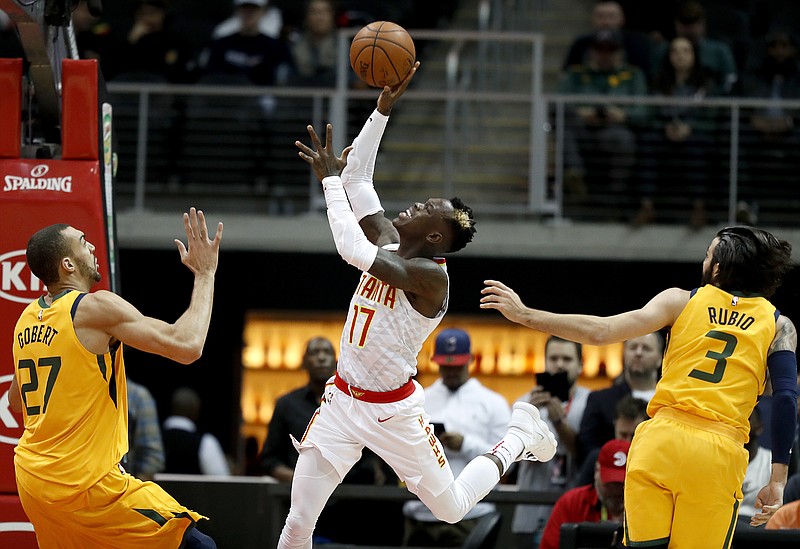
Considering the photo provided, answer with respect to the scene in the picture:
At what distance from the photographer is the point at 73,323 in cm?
550

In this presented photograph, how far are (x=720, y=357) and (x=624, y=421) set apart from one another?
2302 mm

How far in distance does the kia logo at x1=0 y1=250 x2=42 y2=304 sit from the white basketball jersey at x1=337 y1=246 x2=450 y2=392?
1.90 m

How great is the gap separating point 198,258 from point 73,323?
1.99ft

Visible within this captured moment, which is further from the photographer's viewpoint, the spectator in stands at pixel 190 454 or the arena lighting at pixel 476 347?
the arena lighting at pixel 476 347

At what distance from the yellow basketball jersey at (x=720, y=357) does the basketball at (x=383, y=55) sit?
6.69 ft

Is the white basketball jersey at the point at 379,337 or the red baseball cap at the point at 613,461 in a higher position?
the white basketball jersey at the point at 379,337

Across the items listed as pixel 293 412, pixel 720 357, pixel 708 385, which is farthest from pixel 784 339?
pixel 293 412

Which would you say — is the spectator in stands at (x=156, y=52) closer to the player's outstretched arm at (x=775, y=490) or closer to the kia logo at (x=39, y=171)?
the kia logo at (x=39, y=171)

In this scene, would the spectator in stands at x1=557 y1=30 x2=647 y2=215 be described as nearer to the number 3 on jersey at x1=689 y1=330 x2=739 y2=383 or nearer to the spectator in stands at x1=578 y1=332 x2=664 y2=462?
the spectator in stands at x1=578 y1=332 x2=664 y2=462

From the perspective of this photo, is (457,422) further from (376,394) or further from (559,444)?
(376,394)

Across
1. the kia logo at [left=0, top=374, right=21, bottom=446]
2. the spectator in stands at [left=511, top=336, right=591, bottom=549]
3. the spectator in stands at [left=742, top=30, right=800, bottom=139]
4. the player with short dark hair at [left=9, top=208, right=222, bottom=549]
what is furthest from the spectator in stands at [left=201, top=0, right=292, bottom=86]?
the player with short dark hair at [left=9, top=208, right=222, bottom=549]

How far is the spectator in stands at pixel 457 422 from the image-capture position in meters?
8.49

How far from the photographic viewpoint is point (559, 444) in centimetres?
858

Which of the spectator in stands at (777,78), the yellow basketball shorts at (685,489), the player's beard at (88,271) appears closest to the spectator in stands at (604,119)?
the spectator in stands at (777,78)
